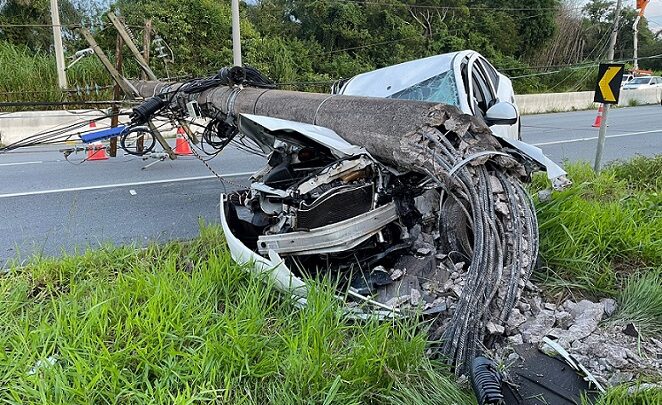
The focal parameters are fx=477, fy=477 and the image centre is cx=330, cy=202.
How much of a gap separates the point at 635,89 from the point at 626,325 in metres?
27.0

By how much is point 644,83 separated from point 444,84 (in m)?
26.9

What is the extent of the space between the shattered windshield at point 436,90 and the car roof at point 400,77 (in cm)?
8

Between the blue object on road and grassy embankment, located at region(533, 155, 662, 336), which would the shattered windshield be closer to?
grassy embankment, located at region(533, 155, 662, 336)

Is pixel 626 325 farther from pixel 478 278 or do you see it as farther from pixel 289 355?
pixel 289 355

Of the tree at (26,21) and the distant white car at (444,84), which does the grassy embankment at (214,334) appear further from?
the tree at (26,21)

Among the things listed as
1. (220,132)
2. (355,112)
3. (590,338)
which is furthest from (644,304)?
(220,132)

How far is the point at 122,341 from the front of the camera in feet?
8.45

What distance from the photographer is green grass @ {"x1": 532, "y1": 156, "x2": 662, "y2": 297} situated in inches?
137

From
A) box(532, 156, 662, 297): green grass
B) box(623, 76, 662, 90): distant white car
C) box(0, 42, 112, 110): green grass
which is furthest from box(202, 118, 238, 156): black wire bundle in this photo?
box(623, 76, 662, 90): distant white car

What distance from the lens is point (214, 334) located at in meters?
2.58

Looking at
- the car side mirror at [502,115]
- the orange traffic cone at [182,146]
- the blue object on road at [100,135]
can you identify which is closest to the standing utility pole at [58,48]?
the orange traffic cone at [182,146]

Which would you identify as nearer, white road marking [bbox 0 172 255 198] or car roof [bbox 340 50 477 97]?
car roof [bbox 340 50 477 97]

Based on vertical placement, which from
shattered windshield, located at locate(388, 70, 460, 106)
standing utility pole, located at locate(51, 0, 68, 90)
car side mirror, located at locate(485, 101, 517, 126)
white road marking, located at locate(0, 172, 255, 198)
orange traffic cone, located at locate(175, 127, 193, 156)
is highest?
standing utility pole, located at locate(51, 0, 68, 90)

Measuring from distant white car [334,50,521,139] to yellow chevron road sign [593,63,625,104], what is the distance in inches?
44.8
